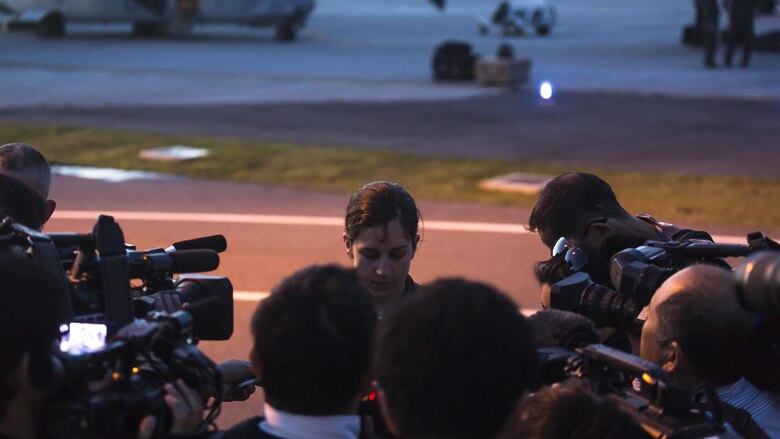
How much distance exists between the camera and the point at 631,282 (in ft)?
12.3

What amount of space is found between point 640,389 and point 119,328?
4.94 ft

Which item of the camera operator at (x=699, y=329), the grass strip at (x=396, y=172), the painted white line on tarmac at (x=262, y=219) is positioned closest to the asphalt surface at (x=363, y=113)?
the painted white line on tarmac at (x=262, y=219)

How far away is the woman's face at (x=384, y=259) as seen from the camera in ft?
16.3

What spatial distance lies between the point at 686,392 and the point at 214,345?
5837 millimetres

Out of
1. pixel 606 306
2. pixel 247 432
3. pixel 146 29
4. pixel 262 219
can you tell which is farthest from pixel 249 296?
pixel 146 29

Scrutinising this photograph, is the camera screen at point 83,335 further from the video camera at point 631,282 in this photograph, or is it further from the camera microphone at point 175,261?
the video camera at point 631,282

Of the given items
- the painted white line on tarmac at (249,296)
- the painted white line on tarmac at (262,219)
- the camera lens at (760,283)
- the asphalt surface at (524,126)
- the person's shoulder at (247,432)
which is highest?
the camera lens at (760,283)

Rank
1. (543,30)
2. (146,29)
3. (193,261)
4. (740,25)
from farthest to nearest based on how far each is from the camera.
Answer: (543,30) → (146,29) → (740,25) → (193,261)

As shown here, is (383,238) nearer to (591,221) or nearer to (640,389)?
(591,221)

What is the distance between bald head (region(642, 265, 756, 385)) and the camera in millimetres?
3453

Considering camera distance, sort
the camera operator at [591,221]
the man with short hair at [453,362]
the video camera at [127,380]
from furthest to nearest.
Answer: the camera operator at [591,221] → the video camera at [127,380] → the man with short hair at [453,362]

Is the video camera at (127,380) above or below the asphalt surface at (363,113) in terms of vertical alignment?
above

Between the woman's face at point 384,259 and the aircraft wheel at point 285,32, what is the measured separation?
122 feet

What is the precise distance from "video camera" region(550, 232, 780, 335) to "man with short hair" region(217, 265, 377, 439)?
1079 mm
